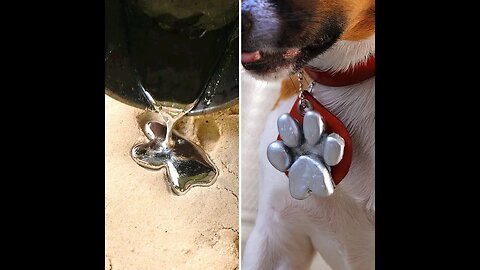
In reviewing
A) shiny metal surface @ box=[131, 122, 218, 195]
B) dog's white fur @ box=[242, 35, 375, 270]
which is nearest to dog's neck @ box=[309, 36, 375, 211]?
dog's white fur @ box=[242, 35, 375, 270]

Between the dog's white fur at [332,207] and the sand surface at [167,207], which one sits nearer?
the dog's white fur at [332,207]

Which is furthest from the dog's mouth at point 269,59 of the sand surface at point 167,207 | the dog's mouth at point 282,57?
the sand surface at point 167,207

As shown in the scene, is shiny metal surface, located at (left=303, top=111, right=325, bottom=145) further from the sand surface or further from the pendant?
the sand surface

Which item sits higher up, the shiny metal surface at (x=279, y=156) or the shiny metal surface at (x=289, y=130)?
the shiny metal surface at (x=289, y=130)

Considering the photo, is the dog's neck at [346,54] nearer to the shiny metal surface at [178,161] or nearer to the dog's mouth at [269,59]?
the dog's mouth at [269,59]

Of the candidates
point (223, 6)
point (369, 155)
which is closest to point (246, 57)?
point (223, 6)

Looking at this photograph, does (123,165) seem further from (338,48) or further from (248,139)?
(338,48)

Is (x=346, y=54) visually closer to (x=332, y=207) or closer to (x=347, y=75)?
(x=347, y=75)

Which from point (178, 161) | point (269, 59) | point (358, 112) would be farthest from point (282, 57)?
point (178, 161)
